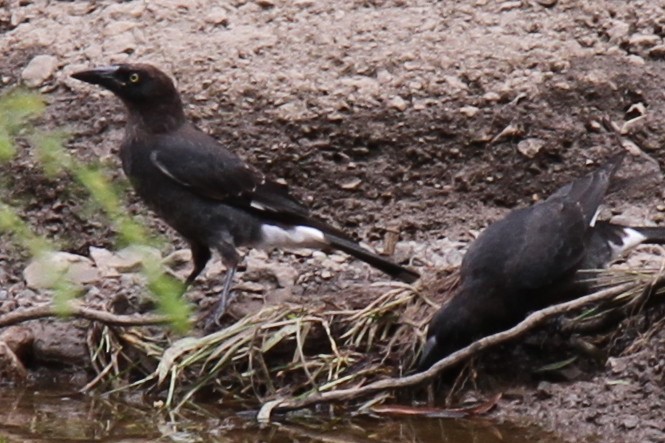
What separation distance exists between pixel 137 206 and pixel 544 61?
2418 mm

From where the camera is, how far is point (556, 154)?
26.5 feet

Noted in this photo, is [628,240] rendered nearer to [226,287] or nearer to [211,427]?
[226,287]

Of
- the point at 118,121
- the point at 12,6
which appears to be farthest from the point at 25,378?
the point at 12,6

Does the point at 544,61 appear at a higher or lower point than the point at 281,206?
higher

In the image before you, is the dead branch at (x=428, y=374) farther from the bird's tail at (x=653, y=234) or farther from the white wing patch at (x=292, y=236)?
the white wing patch at (x=292, y=236)

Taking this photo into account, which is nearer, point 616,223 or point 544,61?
point 616,223

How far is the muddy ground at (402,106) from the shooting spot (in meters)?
8.05

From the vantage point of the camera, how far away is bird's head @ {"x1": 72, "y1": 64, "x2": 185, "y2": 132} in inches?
294

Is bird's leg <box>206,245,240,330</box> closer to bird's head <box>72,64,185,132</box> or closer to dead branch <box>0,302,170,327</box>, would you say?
dead branch <box>0,302,170,327</box>

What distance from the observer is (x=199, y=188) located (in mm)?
7492

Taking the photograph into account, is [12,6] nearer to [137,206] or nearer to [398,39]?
[137,206]

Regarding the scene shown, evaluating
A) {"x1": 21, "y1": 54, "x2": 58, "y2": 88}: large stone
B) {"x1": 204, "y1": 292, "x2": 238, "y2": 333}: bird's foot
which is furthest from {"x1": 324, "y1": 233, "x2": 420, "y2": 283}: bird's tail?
{"x1": 21, "y1": 54, "x2": 58, "y2": 88}: large stone

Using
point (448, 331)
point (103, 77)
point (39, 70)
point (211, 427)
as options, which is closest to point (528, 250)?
point (448, 331)

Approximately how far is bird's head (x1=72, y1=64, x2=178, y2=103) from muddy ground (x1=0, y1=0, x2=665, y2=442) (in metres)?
0.46
